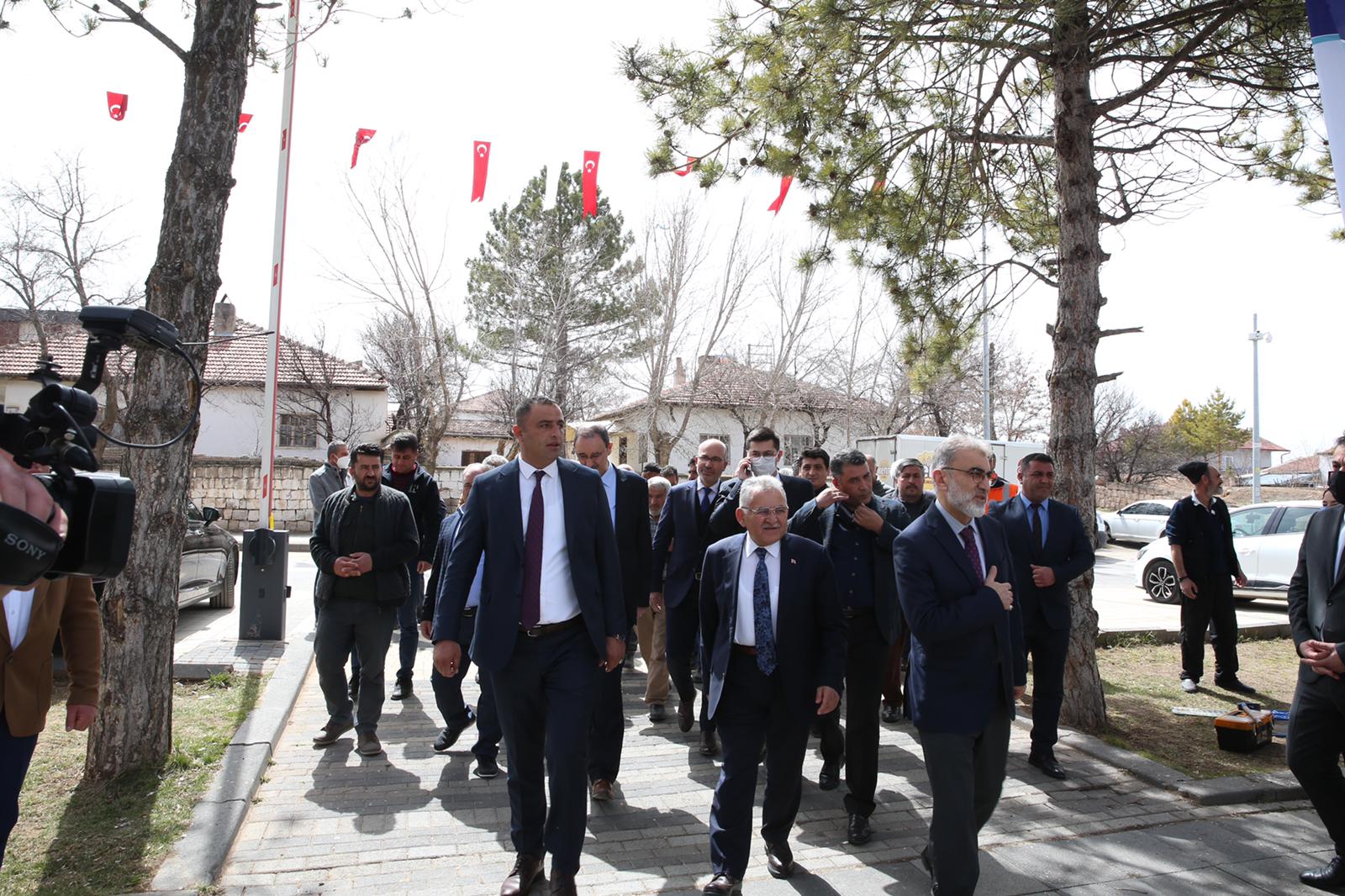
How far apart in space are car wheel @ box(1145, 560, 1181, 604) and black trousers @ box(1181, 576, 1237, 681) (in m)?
5.52


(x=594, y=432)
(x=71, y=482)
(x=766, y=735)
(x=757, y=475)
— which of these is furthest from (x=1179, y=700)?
(x=71, y=482)

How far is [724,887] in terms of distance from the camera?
402cm

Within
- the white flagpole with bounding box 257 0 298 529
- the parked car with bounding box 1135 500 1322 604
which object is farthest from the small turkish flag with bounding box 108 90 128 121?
the parked car with bounding box 1135 500 1322 604

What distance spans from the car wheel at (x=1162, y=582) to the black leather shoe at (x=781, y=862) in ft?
37.6

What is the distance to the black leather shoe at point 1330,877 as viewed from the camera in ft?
14.1

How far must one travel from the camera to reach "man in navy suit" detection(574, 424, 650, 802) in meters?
5.29

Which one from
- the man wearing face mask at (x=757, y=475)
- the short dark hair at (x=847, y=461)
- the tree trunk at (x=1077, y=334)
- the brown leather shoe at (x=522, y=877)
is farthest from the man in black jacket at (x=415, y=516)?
the tree trunk at (x=1077, y=334)

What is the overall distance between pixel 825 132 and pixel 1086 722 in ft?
16.8

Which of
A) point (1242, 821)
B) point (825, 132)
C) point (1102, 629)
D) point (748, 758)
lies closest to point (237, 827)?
point (748, 758)

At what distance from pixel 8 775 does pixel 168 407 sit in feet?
7.97

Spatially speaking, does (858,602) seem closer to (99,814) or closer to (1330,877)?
(1330,877)

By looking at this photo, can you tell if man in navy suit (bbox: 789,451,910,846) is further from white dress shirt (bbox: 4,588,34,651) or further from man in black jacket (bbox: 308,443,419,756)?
white dress shirt (bbox: 4,588,34,651)

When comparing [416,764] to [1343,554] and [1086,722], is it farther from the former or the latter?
[1343,554]

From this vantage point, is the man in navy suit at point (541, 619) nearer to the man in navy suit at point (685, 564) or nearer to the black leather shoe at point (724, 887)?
the black leather shoe at point (724, 887)
